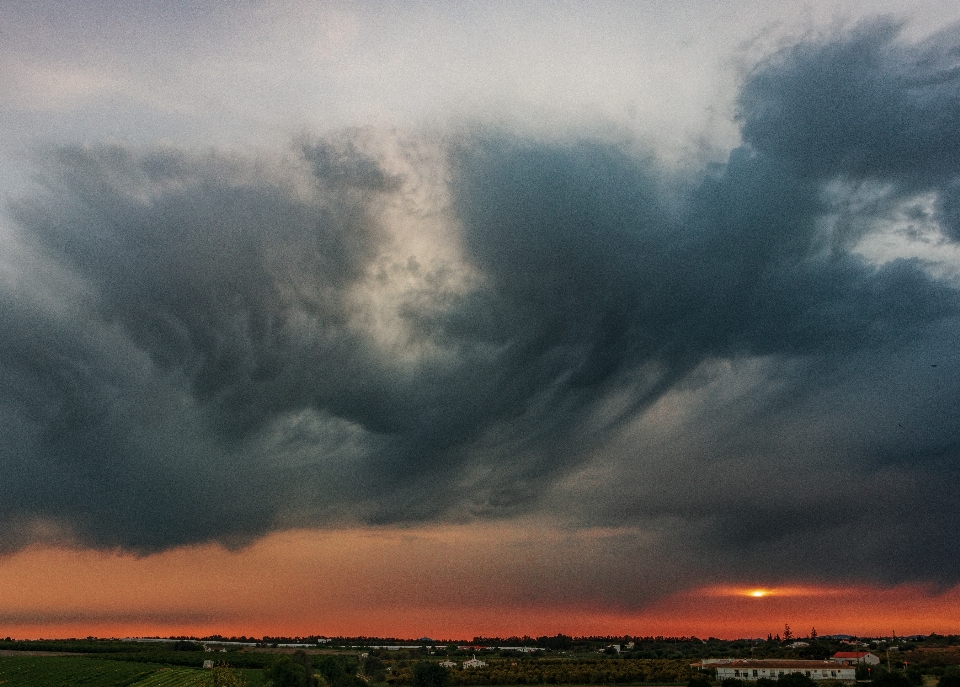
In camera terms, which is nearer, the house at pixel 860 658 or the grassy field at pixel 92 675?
the grassy field at pixel 92 675

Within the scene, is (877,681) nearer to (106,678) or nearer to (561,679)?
(561,679)

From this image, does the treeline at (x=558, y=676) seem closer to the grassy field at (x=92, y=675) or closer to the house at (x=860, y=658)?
the house at (x=860, y=658)

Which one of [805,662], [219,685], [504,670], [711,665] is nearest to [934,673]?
[805,662]

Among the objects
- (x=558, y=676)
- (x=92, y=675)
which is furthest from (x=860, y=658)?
(x=92, y=675)

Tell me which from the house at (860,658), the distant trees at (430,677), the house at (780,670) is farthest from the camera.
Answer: the house at (860,658)

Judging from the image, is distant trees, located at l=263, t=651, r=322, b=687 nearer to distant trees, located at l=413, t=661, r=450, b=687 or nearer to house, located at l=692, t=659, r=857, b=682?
distant trees, located at l=413, t=661, r=450, b=687

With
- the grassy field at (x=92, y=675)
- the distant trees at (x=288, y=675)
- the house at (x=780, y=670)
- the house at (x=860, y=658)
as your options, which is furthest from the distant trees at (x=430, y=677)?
the house at (x=860, y=658)
